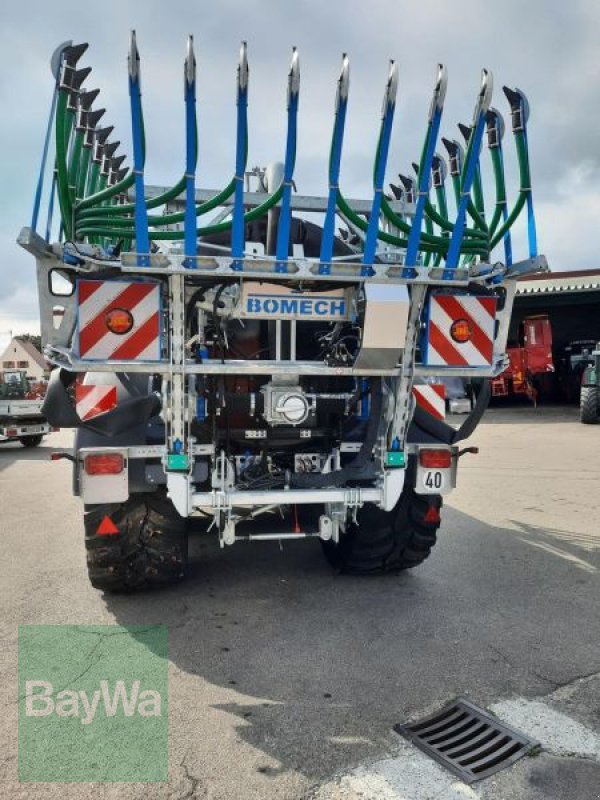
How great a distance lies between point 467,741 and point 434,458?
1751 millimetres

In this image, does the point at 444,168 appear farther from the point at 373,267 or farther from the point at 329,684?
the point at 329,684

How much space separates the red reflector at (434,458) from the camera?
400 cm

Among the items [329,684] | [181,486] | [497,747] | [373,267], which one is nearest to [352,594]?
[329,684]

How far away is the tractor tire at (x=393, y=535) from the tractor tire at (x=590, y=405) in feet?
46.8

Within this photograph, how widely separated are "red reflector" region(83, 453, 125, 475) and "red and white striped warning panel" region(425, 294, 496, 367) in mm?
1870

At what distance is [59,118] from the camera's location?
3.31 metres

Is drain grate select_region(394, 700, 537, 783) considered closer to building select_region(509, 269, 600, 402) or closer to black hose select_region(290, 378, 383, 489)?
black hose select_region(290, 378, 383, 489)

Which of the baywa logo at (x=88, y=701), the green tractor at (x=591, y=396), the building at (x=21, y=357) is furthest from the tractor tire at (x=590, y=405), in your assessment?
the building at (x=21, y=357)

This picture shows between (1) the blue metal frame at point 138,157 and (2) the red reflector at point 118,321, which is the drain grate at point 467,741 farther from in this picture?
(1) the blue metal frame at point 138,157

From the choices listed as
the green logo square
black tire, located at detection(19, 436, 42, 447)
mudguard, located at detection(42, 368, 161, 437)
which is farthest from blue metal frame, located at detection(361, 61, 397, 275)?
black tire, located at detection(19, 436, 42, 447)

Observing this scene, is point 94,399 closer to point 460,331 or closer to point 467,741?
point 460,331

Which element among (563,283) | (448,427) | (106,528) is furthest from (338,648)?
(563,283)

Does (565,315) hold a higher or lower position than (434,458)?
higher

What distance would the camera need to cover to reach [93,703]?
2881 millimetres
